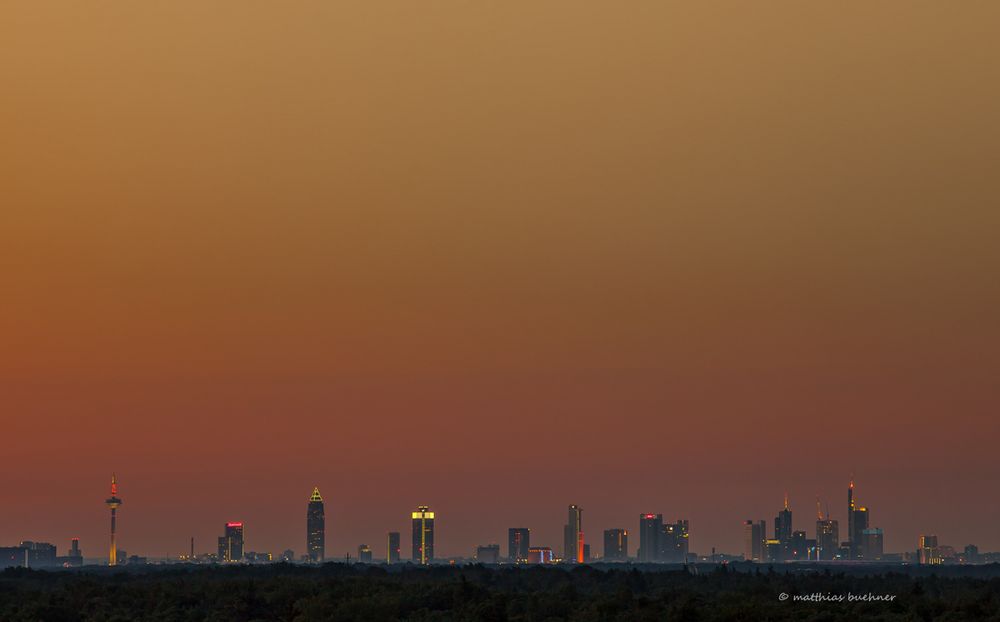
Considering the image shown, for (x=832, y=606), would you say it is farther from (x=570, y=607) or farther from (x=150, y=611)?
(x=150, y=611)

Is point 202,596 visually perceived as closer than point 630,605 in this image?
No

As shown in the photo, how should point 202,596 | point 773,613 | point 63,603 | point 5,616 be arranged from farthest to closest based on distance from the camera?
point 202,596 < point 63,603 < point 5,616 < point 773,613

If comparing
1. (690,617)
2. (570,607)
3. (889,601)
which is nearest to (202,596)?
(570,607)

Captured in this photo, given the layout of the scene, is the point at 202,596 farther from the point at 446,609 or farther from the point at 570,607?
the point at 570,607

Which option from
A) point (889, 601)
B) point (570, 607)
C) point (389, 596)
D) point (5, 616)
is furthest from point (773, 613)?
Result: point (5, 616)

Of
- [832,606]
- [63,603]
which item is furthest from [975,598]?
[63,603]

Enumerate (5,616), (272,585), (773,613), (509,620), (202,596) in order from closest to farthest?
1. (773,613)
2. (509,620)
3. (5,616)
4. (202,596)
5. (272,585)

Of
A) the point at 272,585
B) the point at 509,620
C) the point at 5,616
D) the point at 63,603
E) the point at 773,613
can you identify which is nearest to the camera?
the point at 773,613

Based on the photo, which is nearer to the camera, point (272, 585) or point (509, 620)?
point (509, 620)

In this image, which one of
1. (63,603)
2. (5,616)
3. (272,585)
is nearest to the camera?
(5,616)
